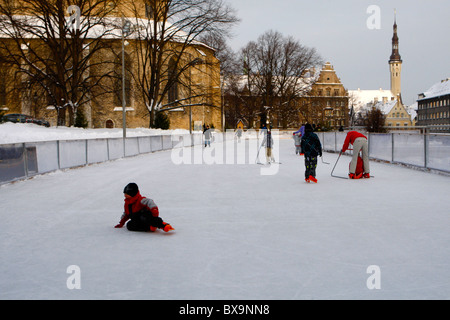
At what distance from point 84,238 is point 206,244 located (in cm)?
164

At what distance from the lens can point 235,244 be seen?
5930 mm

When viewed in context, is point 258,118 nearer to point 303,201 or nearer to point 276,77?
point 276,77

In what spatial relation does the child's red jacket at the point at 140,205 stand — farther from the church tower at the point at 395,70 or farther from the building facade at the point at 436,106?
the church tower at the point at 395,70

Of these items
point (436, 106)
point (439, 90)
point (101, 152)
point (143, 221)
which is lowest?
point (143, 221)

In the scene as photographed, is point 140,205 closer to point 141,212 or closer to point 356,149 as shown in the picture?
point 141,212

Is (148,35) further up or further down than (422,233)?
further up

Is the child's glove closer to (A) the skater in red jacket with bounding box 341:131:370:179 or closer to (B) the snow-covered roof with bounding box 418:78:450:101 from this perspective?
(A) the skater in red jacket with bounding box 341:131:370:179

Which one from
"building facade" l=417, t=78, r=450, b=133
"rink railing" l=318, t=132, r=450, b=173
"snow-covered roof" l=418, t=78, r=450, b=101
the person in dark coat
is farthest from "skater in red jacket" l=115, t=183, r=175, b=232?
"snow-covered roof" l=418, t=78, r=450, b=101

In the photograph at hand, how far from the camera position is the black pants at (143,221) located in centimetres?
660

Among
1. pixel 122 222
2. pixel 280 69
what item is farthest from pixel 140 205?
pixel 280 69

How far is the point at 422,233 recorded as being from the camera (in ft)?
21.3

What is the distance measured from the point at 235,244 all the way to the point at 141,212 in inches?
57.8
